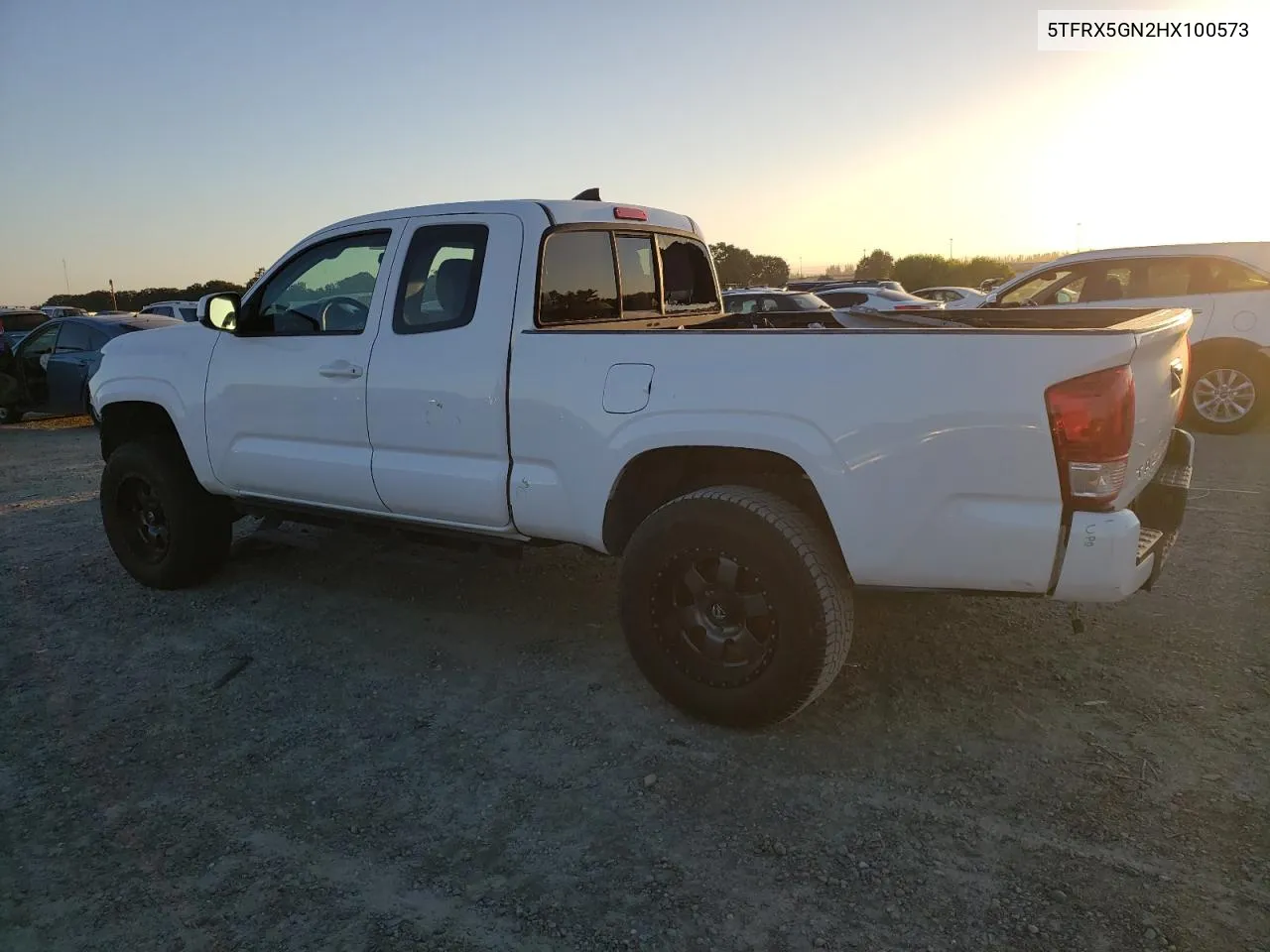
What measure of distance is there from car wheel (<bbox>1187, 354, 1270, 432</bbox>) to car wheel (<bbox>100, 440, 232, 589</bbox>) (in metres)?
9.01

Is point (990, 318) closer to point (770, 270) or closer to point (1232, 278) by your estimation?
point (1232, 278)

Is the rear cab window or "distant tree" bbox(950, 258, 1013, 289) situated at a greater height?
"distant tree" bbox(950, 258, 1013, 289)

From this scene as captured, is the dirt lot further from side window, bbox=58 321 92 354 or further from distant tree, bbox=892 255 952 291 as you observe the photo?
distant tree, bbox=892 255 952 291

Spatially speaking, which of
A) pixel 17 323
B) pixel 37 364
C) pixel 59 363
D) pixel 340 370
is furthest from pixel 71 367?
pixel 340 370

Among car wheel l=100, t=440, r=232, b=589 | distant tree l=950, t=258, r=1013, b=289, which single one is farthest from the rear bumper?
distant tree l=950, t=258, r=1013, b=289

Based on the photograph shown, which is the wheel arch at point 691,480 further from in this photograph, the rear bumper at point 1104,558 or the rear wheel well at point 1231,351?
the rear wheel well at point 1231,351

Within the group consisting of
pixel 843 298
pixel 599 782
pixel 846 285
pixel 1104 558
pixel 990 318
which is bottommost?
pixel 599 782

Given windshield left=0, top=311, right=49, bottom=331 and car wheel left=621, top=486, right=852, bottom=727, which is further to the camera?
windshield left=0, top=311, right=49, bottom=331

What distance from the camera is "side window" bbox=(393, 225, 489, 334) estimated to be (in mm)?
3807

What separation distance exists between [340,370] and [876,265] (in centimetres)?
6481

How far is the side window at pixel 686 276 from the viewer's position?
476 centimetres

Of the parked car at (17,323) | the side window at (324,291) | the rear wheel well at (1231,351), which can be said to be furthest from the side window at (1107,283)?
the parked car at (17,323)

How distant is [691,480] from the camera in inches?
139

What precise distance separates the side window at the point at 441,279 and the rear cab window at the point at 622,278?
0.33m
